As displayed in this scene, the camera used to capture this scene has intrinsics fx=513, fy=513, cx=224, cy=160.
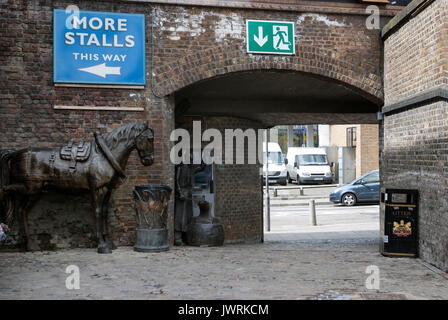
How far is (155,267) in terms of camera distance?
746 centimetres

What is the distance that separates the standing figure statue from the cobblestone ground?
245 cm

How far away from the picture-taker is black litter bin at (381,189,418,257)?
8.71 metres

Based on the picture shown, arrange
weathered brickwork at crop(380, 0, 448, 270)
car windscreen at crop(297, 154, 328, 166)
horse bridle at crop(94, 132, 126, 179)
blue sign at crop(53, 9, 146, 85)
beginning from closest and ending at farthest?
weathered brickwork at crop(380, 0, 448, 270) < horse bridle at crop(94, 132, 126, 179) < blue sign at crop(53, 9, 146, 85) < car windscreen at crop(297, 154, 328, 166)

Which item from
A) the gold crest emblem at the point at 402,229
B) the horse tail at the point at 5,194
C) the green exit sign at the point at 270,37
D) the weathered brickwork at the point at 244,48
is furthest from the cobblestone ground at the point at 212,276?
the green exit sign at the point at 270,37

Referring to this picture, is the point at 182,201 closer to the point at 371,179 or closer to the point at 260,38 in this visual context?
the point at 260,38

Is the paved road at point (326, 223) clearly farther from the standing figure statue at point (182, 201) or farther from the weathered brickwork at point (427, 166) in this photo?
the weathered brickwork at point (427, 166)

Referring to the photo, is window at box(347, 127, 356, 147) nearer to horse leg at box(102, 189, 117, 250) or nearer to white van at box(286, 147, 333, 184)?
white van at box(286, 147, 333, 184)

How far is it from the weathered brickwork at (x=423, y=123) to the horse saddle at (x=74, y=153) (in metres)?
5.54

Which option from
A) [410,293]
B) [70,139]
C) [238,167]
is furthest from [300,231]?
[410,293]

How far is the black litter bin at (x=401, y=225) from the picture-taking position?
28.6ft

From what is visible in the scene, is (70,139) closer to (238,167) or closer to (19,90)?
(19,90)

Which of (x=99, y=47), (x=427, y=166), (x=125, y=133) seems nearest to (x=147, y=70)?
(x=99, y=47)

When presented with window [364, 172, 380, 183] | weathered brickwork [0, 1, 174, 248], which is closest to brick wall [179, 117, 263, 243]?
weathered brickwork [0, 1, 174, 248]

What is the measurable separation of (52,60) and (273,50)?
411cm
